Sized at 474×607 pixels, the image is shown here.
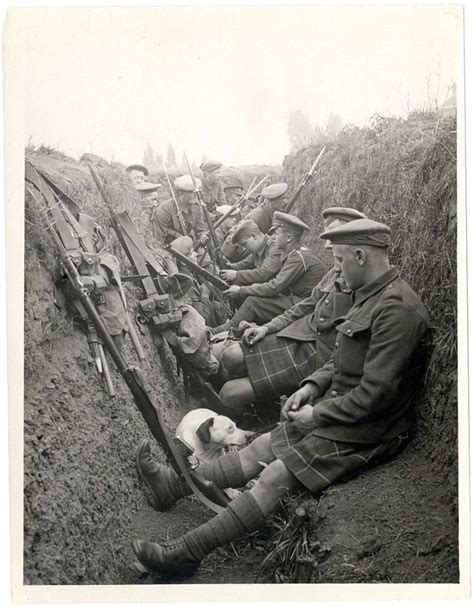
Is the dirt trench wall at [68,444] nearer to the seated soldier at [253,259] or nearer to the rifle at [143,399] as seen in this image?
the rifle at [143,399]

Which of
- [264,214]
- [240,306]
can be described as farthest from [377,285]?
[264,214]

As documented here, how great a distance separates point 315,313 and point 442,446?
3.52 ft

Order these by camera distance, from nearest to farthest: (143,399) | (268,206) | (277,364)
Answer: (143,399)
(277,364)
(268,206)

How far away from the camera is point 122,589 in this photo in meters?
3.53

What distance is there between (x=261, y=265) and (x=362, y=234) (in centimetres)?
91

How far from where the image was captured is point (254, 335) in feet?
13.3

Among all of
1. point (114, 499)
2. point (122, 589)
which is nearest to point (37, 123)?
point (114, 499)

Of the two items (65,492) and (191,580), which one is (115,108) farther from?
(191,580)

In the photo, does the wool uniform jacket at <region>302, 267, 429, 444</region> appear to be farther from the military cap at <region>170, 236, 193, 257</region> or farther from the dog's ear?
the military cap at <region>170, 236, 193, 257</region>

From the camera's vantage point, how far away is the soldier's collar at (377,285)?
344 centimetres

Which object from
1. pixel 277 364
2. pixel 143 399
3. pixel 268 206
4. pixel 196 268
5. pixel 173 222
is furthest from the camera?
pixel 173 222

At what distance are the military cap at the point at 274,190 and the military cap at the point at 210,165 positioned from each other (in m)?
0.36

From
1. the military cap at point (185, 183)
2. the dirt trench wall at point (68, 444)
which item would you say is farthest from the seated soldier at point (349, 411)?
the military cap at point (185, 183)

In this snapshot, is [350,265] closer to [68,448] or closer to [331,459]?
[331,459]
